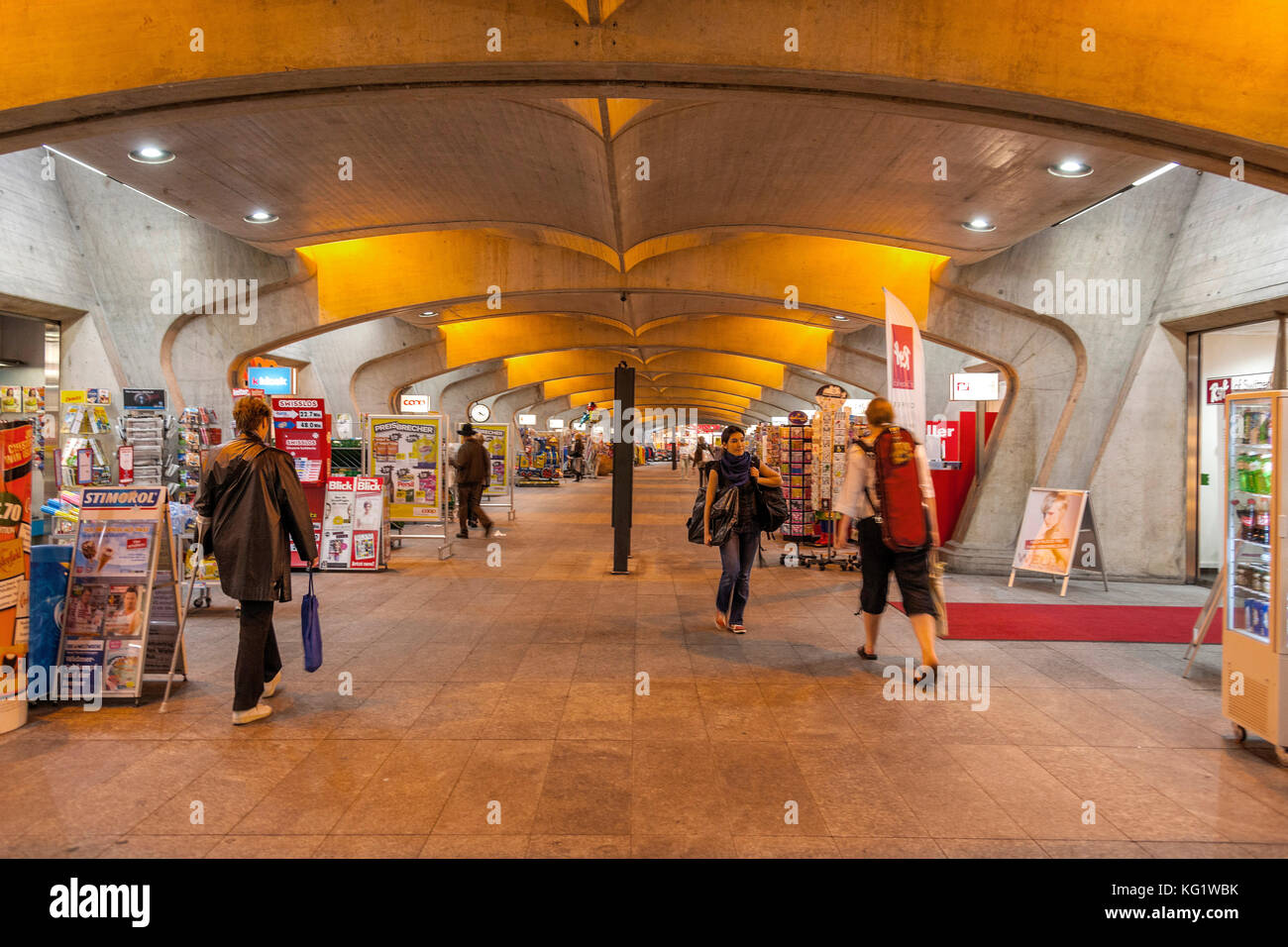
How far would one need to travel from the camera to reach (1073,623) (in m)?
7.50

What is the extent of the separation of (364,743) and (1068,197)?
8085 millimetres

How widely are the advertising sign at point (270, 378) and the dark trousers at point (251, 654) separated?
39.5ft

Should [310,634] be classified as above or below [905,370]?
below

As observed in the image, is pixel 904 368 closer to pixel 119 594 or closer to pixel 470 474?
pixel 119 594

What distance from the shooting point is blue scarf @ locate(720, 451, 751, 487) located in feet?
22.2

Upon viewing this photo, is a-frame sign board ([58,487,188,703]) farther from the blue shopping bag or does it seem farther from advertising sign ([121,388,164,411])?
advertising sign ([121,388,164,411])

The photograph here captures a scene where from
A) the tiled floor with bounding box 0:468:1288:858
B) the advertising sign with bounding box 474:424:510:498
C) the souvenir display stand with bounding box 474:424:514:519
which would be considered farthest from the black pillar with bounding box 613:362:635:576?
the advertising sign with bounding box 474:424:510:498

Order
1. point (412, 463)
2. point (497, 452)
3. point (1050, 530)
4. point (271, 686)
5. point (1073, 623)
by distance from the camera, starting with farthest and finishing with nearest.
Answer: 1. point (497, 452)
2. point (412, 463)
3. point (1050, 530)
4. point (1073, 623)
5. point (271, 686)

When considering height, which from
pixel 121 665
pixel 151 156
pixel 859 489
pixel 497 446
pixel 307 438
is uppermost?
pixel 151 156

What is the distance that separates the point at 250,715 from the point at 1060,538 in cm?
850

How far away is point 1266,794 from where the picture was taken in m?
3.70

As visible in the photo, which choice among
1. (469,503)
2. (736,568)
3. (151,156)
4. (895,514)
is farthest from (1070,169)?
(469,503)

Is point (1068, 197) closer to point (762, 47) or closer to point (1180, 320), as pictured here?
point (1180, 320)

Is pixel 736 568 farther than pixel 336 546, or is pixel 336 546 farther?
pixel 336 546
